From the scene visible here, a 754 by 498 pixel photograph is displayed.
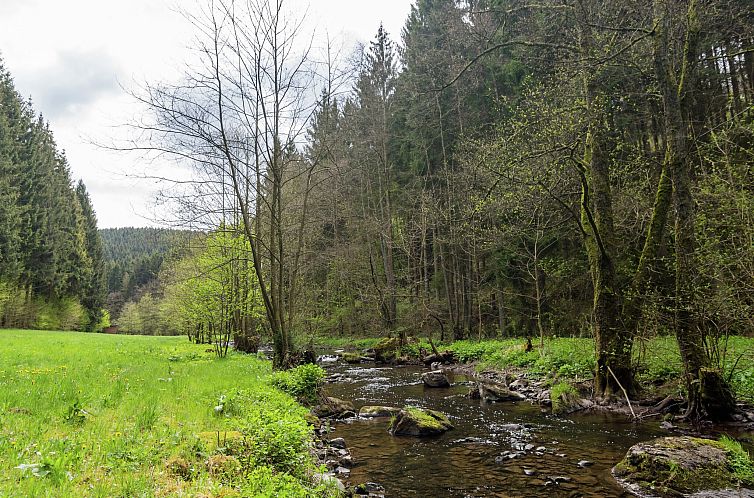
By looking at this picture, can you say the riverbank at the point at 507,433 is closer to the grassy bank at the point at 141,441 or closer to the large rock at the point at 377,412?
the large rock at the point at 377,412

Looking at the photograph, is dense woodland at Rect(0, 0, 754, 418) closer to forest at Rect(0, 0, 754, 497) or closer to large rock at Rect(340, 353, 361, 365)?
forest at Rect(0, 0, 754, 497)

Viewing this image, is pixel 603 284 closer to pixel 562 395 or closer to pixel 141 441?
pixel 562 395

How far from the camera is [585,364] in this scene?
1258cm

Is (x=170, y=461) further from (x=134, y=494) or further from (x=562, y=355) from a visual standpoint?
(x=562, y=355)

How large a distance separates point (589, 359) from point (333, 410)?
7.54 metres

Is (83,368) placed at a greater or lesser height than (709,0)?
lesser

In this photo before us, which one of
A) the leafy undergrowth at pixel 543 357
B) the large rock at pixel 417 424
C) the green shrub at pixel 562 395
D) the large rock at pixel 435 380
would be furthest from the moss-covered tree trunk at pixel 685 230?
the large rock at pixel 435 380

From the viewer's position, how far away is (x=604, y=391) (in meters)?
10.5

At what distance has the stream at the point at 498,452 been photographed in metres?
6.05

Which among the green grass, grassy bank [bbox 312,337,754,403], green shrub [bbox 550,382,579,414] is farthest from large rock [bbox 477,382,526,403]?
the green grass

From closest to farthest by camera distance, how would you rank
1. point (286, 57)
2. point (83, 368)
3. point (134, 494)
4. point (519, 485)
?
point (134, 494), point (519, 485), point (83, 368), point (286, 57)

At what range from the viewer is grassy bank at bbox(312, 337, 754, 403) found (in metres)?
9.49

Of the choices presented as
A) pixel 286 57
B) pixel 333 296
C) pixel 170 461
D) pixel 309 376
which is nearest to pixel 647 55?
pixel 286 57

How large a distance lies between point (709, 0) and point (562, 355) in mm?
10474
